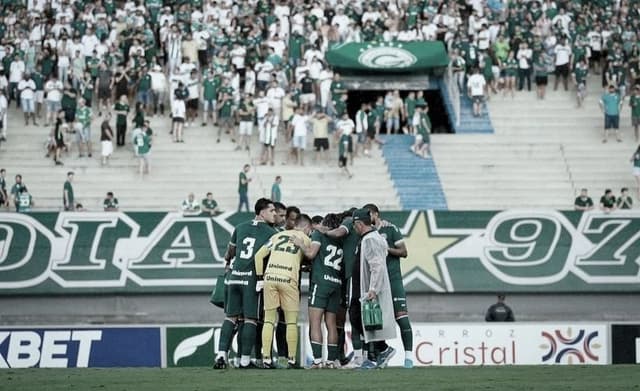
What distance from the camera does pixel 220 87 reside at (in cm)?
4041

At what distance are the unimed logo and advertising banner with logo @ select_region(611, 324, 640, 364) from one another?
30.3ft

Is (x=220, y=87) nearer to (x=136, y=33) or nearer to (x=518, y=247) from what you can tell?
(x=136, y=33)

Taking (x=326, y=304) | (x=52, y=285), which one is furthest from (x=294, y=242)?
(x=52, y=285)

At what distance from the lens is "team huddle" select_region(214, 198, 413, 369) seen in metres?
18.6

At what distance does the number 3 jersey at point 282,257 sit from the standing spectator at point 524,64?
25453 millimetres

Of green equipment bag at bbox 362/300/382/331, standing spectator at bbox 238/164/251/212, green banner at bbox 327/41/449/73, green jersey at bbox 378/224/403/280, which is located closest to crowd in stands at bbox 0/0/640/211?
green banner at bbox 327/41/449/73

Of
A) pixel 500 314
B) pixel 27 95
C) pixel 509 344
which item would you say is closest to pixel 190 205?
pixel 27 95

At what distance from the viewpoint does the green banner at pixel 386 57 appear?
42.6 m

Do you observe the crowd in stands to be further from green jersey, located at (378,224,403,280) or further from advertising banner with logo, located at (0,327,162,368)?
green jersey, located at (378,224,403,280)

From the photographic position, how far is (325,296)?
62.0 ft

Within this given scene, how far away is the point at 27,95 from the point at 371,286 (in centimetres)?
2356

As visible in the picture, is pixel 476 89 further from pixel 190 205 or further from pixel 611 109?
pixel 190 205

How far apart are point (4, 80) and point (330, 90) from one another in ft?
29.0

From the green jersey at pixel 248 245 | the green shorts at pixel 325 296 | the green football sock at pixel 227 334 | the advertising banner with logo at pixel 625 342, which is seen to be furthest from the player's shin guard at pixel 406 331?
the advertising banner with logo at pixel 625 342
